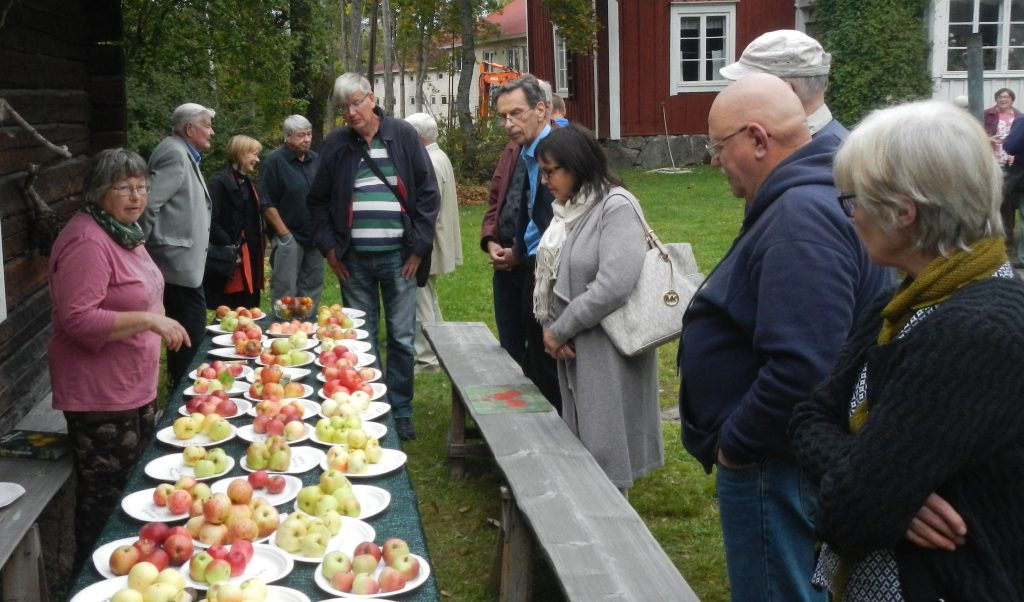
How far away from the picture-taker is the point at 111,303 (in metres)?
3.99

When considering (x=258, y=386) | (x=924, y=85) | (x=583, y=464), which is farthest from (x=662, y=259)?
(x=924, y=85)

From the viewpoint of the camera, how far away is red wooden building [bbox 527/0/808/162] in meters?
23.0

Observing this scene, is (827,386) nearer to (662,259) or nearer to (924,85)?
(662,259)

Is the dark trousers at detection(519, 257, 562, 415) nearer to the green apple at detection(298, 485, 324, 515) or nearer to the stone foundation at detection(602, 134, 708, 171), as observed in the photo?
the green apple at detection(298, 485, 324, 515)

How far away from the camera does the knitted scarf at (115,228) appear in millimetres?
3985

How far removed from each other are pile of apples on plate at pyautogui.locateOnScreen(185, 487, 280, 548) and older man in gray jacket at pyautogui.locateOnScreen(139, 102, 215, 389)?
3.38 m

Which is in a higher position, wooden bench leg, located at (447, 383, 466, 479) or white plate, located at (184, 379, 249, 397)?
white plate, located at (184, 379, 249, 397)

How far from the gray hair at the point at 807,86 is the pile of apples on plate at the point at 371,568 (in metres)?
1.78

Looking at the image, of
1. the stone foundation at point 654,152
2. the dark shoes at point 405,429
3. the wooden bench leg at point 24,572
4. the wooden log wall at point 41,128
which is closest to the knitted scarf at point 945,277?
the wooden bench leg at point 24,572

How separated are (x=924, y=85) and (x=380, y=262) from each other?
57.6 ft

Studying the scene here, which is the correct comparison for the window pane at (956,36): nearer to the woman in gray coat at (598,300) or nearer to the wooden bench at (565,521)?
the wooden bench at (565,521)

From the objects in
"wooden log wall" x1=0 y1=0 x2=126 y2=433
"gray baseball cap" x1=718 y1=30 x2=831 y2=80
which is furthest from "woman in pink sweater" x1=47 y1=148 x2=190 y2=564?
"gray baseball cap" x1=718 y1=30 x2=831 y2=80

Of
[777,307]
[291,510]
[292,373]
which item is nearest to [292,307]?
[292,373]

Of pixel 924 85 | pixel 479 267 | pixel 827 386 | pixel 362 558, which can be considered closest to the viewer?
pixel 827 386
